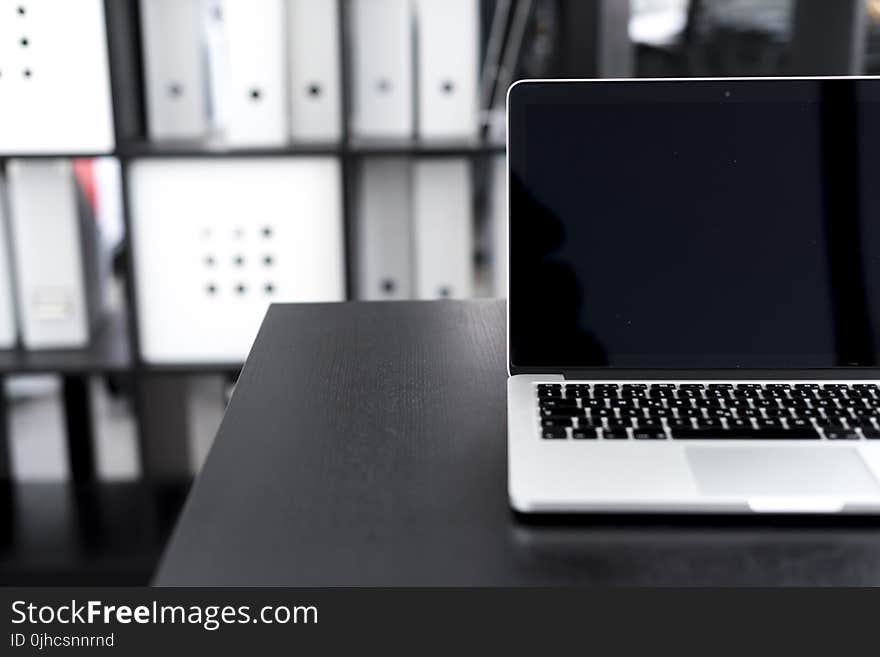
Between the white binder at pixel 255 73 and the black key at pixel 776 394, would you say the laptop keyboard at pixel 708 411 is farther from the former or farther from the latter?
the white binder at pixel 255 73

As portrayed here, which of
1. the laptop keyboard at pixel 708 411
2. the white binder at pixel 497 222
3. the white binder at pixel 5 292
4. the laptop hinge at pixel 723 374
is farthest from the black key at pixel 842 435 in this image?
the white binder at pixel 5 292

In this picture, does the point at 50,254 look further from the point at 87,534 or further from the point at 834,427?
the point at 834,427

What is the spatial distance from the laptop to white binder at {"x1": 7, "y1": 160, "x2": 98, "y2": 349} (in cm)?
135

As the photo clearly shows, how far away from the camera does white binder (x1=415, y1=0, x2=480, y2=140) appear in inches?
75.9

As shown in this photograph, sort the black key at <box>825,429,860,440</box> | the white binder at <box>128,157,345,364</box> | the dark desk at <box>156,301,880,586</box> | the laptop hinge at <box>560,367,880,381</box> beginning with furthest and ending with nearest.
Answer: the white binder at <box>128,157,345,364</box>
the laptop hinge at <box>560,367,880,381</box>
the black key at <box>825,429,860,440</box>
the dark desk at <box>156,301,880,586</box>

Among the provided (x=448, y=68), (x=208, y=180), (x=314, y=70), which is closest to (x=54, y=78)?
(x=208, y=180)

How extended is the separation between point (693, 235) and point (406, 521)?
37cm

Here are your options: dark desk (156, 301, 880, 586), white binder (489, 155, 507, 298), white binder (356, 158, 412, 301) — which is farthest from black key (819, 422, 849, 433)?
white binder (356, 158, 412, 301)

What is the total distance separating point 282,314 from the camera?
3.63 feet

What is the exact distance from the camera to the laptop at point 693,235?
0.86 meters

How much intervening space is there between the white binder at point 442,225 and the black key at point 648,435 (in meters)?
1.31

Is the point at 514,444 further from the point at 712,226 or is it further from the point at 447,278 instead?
the point at 447,278

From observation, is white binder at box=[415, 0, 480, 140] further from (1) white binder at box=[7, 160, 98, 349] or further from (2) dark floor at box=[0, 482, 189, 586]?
(2) dark floor at box=[0, 482, 189, 586]

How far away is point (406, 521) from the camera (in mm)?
663
